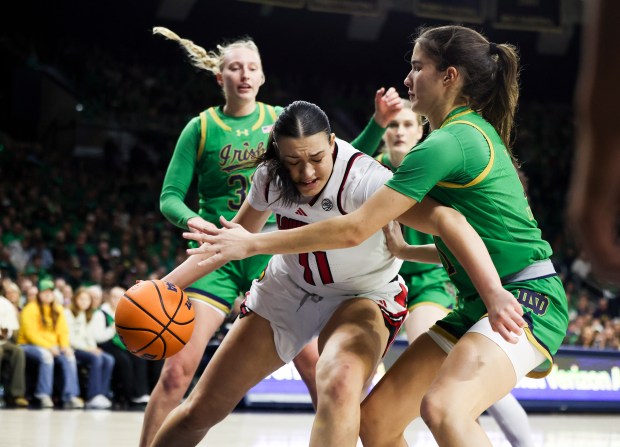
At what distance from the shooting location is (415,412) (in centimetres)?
316

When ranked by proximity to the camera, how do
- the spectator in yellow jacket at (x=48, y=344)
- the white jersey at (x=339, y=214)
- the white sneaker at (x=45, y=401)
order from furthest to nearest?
1. the spectator in yellow jacket at (x=48, y=344)
2. the white sneaker at (x=45, y=401)
3. the white jersey at (x=339, y=214)

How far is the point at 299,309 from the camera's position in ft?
11.8

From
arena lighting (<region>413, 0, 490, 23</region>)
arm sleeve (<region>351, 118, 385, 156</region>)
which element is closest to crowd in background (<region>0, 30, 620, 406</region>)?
arena lighting (<region>413, 0, 490, 23</region>)

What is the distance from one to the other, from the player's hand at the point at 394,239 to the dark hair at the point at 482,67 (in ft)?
1.77

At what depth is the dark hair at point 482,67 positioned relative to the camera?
3.19m

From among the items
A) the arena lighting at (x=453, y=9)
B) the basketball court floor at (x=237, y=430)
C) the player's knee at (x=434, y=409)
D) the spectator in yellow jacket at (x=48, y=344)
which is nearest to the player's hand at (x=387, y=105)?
the player's knee at (x=434, y=409)

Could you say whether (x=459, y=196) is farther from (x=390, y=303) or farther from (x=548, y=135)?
(x=548, y=135)

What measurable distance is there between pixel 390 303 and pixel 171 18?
666 inches

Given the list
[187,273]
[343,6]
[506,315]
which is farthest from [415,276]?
[343,6]

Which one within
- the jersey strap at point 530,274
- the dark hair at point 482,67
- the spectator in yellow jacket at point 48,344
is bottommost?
the spectator in yellow jacket at point 48,344

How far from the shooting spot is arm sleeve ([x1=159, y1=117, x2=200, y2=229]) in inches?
170

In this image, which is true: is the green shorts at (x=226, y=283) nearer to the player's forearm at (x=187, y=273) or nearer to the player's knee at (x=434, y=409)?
the player's forearm at (x=187, y=273)

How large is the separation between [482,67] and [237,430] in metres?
4.88

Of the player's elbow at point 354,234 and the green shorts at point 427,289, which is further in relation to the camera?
the green shorts at point 427,289
